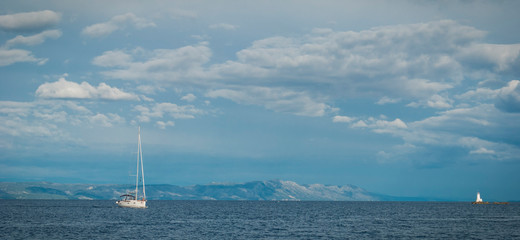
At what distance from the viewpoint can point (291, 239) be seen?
8900cm

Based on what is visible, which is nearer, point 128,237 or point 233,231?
point 128,237

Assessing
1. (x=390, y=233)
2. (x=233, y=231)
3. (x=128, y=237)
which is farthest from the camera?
(x=233, y=231)

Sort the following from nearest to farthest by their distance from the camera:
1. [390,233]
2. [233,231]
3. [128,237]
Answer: [128,237] < [390,233] < [233,231]

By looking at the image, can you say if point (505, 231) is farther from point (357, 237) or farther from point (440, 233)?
point (357, 237)

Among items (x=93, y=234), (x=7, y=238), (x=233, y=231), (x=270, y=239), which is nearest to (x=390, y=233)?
(x=270, y=239)

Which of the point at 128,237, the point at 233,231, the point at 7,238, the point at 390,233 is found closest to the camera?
the point at 7,238

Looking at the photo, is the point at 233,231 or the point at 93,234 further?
the point at 233,231

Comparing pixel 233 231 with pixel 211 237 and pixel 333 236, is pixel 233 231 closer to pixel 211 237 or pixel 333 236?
pixel 211 237

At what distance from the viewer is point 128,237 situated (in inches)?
3556

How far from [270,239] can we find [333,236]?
13.7 m

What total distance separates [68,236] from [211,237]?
2681cm

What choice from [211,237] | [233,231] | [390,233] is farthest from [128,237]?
[390,233]

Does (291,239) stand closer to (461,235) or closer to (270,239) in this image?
(270,239)

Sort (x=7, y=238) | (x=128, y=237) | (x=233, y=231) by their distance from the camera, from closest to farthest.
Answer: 1. (x=7, y=238)
2. (x=128, y=237)
3. (x=233, y=231)
